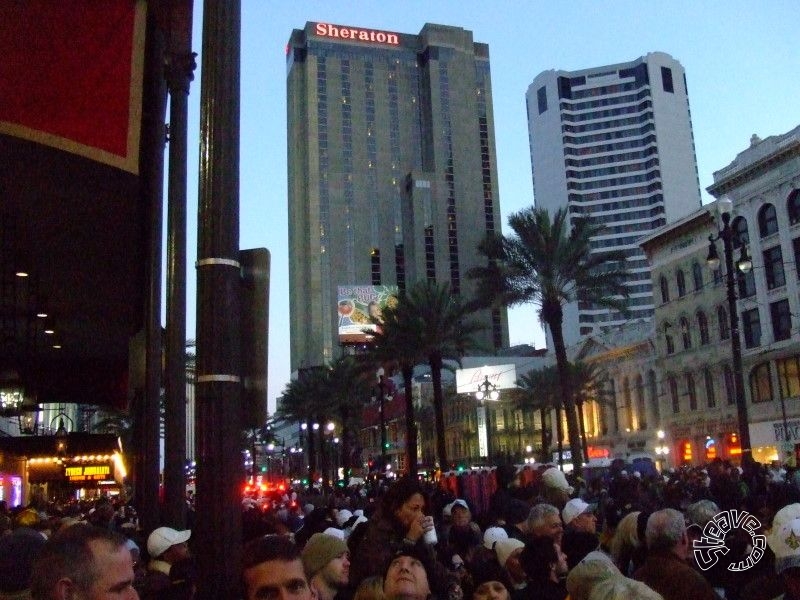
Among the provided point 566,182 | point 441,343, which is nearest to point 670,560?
point 441,343

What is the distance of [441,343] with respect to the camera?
4053 centimetres

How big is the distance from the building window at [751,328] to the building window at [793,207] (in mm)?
6498

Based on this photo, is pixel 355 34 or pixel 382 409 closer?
pixel 382 409

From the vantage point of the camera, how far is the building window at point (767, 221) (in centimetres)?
5266

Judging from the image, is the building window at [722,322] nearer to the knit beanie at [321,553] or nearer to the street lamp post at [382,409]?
the street lamp post at [382,409]

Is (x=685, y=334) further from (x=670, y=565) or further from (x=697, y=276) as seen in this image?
(x=670, y=565)

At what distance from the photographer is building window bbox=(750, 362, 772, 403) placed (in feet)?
176

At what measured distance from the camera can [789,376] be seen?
51781 mm

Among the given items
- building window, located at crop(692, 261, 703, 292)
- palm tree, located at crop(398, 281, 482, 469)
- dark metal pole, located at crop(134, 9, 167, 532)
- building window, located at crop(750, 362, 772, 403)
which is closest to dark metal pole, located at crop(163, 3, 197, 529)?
dark metal pole, located at crop(134, 9, 167, 532)

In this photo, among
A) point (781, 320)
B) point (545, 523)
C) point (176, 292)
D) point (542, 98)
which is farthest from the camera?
point (542, 98)

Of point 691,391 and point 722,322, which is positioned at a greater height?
point 722,322

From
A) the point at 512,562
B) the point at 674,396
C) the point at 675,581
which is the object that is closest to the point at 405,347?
the point at 674,396

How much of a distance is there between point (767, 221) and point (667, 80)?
12871 centimetres

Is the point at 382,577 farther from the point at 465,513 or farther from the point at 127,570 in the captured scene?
the point at 465,513
